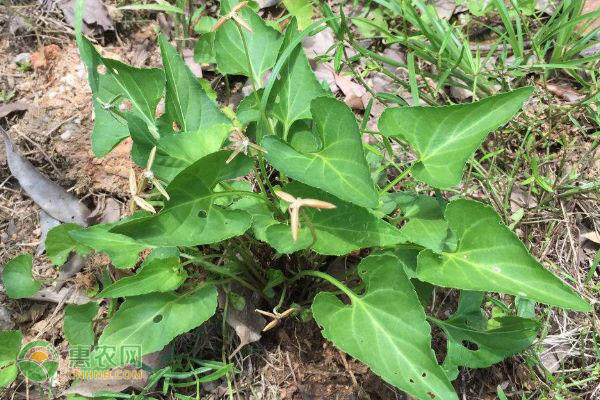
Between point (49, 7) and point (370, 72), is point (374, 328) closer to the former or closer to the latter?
point (370, 72)

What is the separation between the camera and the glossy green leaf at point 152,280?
1221 mm

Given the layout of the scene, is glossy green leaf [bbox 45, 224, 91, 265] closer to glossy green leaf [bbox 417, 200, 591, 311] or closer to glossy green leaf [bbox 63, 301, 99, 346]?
glossy green leaf [bbox 63, 301, 99, 346]

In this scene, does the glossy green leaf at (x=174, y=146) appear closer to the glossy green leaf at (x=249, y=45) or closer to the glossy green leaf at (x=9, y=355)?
the glossy green leaf at (x=249, y=45)

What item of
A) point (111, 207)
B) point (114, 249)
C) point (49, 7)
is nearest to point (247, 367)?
point (114, 249)

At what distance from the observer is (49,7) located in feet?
6.85

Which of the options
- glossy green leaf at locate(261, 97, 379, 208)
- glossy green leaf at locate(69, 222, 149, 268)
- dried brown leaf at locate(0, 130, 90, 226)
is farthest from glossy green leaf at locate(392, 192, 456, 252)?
dried brown leaf at locate(0, 130, 90, 226)

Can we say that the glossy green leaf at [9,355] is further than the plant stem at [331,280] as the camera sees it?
Yes

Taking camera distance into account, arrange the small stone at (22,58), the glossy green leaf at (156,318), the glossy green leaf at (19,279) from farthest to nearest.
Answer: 1. the small stone at (22,58)
2. the glossy green leaf at (19,279)
3. the glossy green leaf at (156,318)

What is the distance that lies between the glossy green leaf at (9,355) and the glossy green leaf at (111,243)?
38 centimetres

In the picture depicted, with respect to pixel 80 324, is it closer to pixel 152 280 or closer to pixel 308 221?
pixel 152 280

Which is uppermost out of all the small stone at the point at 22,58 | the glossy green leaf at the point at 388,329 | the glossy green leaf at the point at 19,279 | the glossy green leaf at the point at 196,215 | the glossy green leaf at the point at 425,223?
the glossy green leaf at the point at 196,215

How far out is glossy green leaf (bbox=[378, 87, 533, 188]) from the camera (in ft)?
3.84

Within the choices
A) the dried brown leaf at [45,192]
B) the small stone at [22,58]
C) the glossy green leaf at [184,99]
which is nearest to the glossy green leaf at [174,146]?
the glossy green leaf at [184,99]

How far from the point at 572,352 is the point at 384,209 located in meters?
0.76
